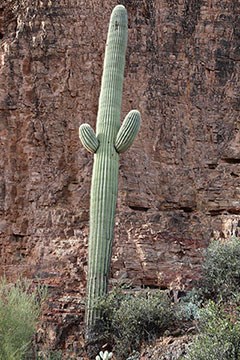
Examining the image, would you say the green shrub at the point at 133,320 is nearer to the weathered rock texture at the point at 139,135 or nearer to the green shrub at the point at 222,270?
the green shrub at the point at 222,270

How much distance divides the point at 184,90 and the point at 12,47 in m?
3.76

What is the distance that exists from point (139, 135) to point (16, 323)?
6497 mm

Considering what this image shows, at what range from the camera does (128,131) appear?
40.1ft

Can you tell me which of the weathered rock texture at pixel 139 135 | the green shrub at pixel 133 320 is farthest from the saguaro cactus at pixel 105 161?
the weathered rock texture at pixel 139 135

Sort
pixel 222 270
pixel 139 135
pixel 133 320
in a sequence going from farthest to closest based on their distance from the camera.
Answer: pixel 139 135, pixel 222 270, pixel 133 320

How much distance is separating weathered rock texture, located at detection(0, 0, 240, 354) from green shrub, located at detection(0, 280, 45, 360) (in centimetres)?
276

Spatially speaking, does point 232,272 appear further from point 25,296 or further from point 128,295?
point 25,296

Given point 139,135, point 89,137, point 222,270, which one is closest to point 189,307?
point 222,270

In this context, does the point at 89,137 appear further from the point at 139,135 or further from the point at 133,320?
the point at 139,135

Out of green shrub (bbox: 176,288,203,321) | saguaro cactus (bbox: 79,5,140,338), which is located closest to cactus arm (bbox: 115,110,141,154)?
saguaro cactus (bbox: 79,5,140,338)

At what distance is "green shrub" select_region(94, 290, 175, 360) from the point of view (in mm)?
11148

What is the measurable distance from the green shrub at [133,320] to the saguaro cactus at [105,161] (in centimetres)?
25

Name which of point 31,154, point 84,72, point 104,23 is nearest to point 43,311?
point 31,154

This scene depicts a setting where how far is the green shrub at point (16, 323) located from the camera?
10.1 meters
